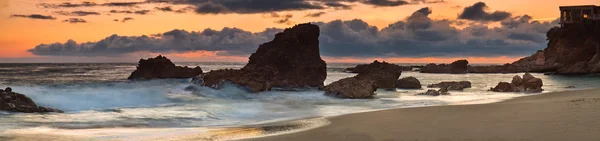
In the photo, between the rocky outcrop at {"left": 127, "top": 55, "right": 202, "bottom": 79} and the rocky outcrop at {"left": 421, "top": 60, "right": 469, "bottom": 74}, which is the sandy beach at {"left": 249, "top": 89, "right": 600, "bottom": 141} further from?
the rocky outcrop at {"left": 421, "top": 60, "right": 469, "bottom": 74}

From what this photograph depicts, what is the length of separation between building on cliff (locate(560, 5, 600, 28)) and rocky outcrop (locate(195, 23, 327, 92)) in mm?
63705

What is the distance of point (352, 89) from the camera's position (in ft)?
81.6

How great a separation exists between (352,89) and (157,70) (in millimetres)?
17744

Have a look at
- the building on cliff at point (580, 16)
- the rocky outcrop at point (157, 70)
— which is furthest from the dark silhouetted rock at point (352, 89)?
the building on cliff at point (580, 16)

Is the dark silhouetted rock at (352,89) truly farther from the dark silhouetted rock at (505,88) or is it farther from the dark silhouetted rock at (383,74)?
the dark silhouetted rock at (505,88)

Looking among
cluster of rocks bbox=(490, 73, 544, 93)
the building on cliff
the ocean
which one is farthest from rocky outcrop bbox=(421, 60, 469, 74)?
the ocean

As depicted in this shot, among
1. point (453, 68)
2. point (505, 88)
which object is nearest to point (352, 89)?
point (505, 88)

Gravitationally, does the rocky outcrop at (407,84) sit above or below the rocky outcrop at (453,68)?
above

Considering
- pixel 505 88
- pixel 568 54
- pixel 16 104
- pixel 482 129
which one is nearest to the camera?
pixel 482 129

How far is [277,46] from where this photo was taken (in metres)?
33.6

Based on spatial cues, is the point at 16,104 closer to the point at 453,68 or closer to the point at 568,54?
the point at 568,54

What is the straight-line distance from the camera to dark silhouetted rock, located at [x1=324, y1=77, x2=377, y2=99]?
24.6 meters

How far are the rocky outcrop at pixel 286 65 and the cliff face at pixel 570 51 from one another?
50513mm

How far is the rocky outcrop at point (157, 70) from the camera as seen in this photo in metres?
37.7
